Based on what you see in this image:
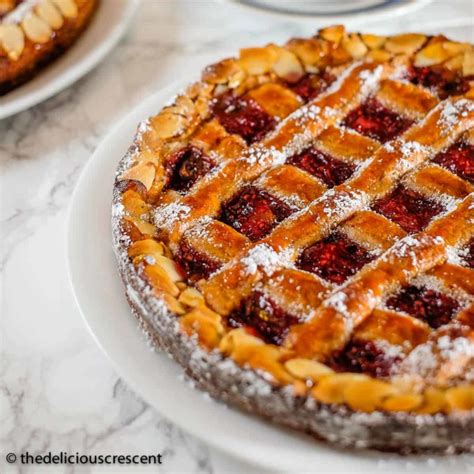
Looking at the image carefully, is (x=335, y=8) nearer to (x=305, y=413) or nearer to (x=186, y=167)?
(x=186, y=167)

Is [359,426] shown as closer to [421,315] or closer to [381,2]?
[421,315]

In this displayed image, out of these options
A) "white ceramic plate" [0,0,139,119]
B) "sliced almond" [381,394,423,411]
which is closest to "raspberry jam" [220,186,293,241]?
"sliced almond" [381,394,423,411]

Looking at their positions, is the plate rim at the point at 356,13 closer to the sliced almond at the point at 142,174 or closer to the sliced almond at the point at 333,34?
the sliced almond at the point at 333,34

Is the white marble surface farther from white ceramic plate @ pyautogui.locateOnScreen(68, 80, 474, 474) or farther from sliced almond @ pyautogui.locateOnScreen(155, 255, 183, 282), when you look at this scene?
sliced almond @ pyautogui.locateOnScreen(155, 255, 183, 282)

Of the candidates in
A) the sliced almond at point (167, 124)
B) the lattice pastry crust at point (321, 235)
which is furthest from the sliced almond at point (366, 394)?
the sliced almond at point (167, 124)

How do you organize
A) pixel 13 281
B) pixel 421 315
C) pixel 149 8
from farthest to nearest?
pixel 149 8
pixel 13 281
pixel 421 315

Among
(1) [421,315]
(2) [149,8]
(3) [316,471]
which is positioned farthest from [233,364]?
(2) [149,8]
